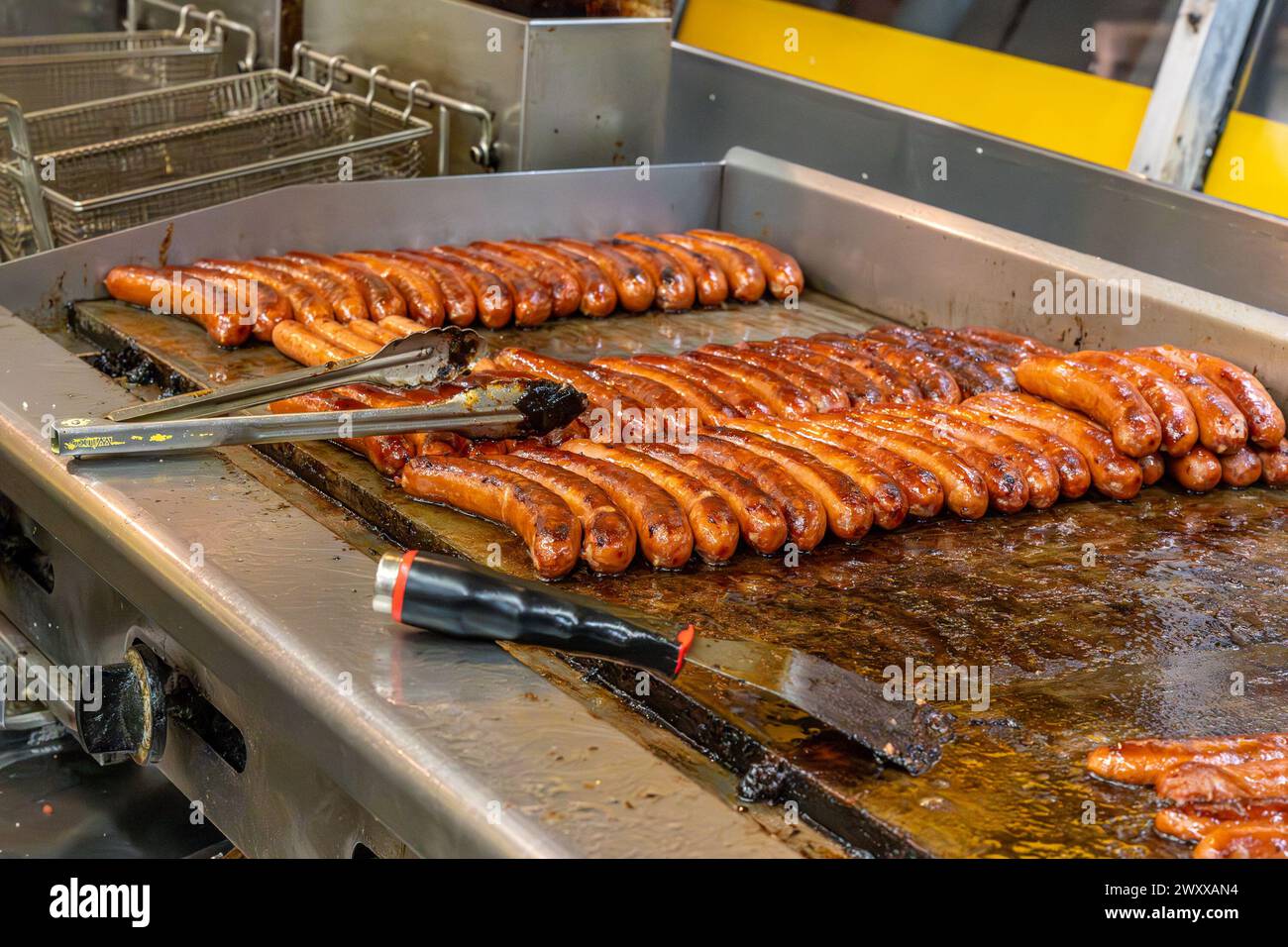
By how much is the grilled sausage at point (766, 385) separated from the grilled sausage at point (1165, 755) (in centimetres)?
188

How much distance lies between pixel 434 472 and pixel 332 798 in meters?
1.04

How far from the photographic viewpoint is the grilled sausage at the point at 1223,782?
255 centimetres

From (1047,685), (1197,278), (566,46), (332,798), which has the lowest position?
(332,798)

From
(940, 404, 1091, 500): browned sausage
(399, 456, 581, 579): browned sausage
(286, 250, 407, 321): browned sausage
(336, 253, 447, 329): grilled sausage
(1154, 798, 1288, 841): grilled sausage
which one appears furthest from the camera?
(336, 253, 447, 329): grilled sausage

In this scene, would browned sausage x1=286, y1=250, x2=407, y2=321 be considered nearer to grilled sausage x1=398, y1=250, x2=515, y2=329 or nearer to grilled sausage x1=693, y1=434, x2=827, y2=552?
grilled sausage x1=398, y1=250, x2=515, y2=329

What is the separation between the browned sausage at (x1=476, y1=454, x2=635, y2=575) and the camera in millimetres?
3391

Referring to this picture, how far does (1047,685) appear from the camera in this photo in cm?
308

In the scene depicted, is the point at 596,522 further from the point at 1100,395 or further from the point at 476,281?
the point at 476,281

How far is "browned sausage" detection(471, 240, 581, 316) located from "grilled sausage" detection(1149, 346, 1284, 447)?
211 cm

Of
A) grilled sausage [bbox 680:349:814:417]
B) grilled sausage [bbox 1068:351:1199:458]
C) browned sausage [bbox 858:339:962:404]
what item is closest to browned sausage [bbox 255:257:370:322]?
grilled sausage [bbox 680:349:814:417]

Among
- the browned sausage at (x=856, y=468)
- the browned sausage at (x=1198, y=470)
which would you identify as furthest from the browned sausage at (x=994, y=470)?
the browned sausage at (x=1198, y=470)
